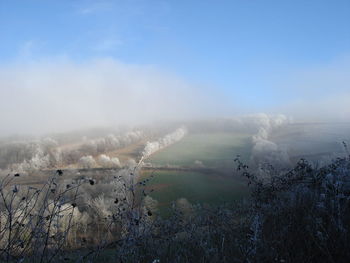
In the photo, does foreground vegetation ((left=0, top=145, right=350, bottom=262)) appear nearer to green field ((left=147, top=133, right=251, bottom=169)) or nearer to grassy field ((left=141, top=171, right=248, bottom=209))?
grassy field ((left=141, top=171, right=248, bottom=209))

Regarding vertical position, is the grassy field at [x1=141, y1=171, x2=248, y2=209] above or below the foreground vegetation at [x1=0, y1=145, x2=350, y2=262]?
below

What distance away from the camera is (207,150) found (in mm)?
59000

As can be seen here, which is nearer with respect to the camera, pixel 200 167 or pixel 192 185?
pixel 192 185

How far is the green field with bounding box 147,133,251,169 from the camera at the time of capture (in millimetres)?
48450

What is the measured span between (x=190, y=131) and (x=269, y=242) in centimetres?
6991

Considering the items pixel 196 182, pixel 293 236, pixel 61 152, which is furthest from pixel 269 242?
pixel 61 152

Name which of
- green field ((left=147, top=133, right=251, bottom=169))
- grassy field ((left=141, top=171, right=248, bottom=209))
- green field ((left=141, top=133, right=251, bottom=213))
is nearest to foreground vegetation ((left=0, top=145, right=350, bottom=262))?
green field ((left=141, top=133, right=251, bottom=213))

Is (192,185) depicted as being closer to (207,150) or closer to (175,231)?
(207,150)

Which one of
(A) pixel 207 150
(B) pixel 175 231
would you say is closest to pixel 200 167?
(A) pixel 207 150

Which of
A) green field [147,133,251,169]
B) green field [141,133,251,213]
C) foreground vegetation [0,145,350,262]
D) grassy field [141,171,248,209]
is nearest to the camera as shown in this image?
foreground vegetation [0,145,350,262]

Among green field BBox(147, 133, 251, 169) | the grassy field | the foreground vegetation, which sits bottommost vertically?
the grassy field

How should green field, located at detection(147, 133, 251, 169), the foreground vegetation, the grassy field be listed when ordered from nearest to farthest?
the foreground vegetation
the grassy field
green field, located at detection(147, 133, 251, 169)

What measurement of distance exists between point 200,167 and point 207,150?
817 cm

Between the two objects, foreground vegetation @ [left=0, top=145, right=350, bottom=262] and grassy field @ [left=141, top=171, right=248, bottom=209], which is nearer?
foreground vegetation @ [left=0, top=145, right=350, bottom=262]
